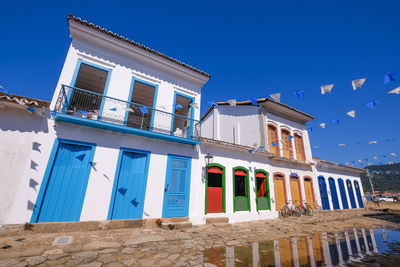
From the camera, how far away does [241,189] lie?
9.85 m

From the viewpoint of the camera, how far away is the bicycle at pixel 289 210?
34.9 ft

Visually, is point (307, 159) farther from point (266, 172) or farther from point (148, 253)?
point (148, 253)

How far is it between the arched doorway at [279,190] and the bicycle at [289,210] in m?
0.23

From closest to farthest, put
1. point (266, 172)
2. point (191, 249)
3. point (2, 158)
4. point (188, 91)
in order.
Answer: point (191, 249) < point (2, 158) < point (188, 91) < point (266, 172)

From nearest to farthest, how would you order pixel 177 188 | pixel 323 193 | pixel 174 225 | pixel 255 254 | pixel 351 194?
1. pixel 255 254
2. pixel 174 225
3. pixel 177 188
4. pixel 323 193
5. pixel 351 194

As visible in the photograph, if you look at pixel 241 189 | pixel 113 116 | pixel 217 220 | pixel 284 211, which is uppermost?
pixel 113 116

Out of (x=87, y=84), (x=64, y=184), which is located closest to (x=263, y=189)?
(x=64, y=184)

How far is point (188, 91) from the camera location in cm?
952

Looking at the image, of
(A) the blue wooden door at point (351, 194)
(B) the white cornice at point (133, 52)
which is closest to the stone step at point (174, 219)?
(B) the white cornice at point (133, 52)

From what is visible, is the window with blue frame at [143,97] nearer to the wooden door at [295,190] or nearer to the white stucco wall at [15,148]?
the white stucco wall at [15,148]

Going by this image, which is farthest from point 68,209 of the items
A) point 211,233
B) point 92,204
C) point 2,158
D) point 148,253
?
point 211,233

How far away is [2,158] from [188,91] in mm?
7690

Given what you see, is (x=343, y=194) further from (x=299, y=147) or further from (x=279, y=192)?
(x=279, y=192)

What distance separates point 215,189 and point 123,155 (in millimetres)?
4812
